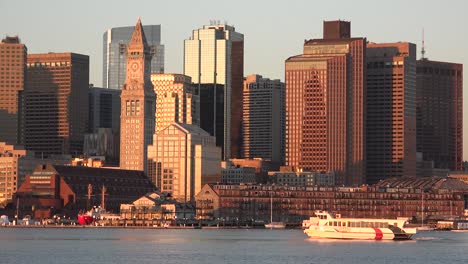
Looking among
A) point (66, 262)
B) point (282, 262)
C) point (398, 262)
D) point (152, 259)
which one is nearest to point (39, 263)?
point (66, 262)

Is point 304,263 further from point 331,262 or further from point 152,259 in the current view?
point 152,259

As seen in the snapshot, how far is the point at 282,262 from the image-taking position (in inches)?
7761

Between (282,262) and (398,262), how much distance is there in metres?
15.2

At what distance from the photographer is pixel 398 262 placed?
198500mm

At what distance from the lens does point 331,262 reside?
7731 inches

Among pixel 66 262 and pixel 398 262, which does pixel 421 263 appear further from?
pixel 66 262

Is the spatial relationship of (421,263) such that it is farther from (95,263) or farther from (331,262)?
(95,263)

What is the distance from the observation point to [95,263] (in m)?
192

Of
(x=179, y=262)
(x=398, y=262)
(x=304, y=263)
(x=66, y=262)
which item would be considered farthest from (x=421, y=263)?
(x=66, y=262)

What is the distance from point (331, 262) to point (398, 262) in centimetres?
914

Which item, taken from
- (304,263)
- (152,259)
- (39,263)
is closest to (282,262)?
(304,263)

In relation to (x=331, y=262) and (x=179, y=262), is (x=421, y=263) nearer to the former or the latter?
(x=331, y=262)

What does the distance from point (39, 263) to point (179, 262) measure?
17819mm

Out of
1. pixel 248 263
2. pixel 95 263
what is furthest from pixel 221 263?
pixel 95 263
